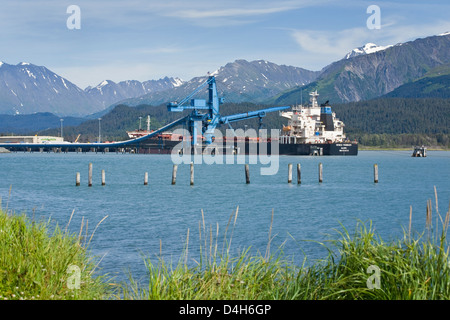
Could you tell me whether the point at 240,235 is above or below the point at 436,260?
below

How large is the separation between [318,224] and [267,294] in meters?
17.0

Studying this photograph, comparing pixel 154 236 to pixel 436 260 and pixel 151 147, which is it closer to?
pixel 436 260

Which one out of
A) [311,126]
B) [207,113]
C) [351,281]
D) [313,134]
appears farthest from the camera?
[313,134]

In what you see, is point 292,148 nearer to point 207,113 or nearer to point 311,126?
point 311,126

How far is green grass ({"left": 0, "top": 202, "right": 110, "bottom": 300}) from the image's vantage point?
802cm

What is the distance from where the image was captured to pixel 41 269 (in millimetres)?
8641

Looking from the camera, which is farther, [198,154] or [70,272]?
[198,154]

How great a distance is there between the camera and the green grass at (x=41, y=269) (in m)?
8.02

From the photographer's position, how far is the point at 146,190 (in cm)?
4131

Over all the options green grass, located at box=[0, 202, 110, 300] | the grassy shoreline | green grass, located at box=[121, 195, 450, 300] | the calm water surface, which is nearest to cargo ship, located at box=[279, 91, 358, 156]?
the calm water surface

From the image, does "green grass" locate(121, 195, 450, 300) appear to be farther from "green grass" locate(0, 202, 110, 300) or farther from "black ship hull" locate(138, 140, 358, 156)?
"black ship hull" locate(138, 140, 358, 156)

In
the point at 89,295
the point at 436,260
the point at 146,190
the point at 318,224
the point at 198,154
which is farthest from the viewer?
the point at 198,154

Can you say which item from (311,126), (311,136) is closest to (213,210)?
(311,136)
